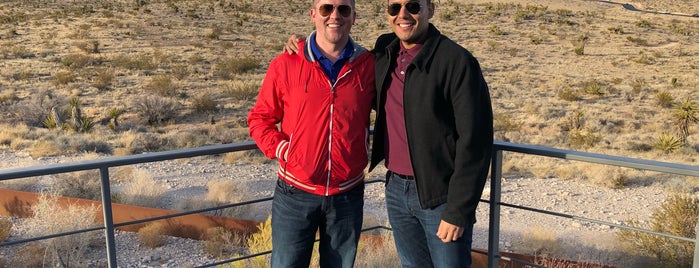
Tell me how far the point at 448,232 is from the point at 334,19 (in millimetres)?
1103

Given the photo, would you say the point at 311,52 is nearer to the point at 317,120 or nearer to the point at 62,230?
the point at 317,120

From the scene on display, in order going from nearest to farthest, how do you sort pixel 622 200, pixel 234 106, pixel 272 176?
pixel 622 200
pixel 272 176
pixel 234 106

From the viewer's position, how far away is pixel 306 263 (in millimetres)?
3137

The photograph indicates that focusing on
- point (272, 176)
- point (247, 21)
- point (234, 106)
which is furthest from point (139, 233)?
point (247, 21)

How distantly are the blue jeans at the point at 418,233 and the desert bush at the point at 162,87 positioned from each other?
691 inches

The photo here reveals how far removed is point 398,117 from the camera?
9.14ft

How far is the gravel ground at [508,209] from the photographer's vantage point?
7164 millimetres

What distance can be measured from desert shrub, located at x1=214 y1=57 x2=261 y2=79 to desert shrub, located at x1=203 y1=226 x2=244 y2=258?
1653 centimetres

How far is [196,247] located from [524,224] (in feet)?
15.2

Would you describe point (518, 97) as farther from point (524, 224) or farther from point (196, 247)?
point (196, 247)

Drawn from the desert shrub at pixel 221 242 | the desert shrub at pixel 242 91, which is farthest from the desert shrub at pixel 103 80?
the desert shrub at pixel 221 242

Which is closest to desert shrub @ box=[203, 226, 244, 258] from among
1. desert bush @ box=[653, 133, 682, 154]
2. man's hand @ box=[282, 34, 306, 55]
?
man's hand @ box=[282, 34, 306, 55]

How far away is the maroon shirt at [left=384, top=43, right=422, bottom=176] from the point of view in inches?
109

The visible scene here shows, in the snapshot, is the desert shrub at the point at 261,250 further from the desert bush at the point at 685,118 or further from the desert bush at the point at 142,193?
the desert bush at the point at 685,118
